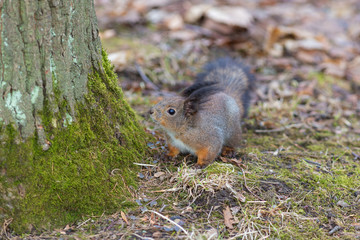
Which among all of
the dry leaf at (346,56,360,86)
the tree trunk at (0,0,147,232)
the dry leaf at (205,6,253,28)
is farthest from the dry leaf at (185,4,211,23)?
the tree trunk at (0,0,147,232)

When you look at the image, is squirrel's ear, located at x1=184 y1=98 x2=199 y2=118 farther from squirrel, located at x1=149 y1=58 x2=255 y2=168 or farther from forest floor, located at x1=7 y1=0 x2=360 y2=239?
forest floor, located at x1=7 y1=0 x2=360 y2=239

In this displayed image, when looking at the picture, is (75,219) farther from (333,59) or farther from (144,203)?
(333,59)

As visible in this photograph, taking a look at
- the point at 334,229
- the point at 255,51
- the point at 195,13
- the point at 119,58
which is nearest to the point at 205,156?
the point at 334,229

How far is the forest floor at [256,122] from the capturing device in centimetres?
269

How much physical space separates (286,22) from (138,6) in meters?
3.51

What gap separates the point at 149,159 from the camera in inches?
130

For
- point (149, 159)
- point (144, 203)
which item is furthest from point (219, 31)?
point (144, 203)

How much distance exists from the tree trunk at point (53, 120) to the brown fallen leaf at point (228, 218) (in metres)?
0.78

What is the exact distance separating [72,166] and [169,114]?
3.43 feet

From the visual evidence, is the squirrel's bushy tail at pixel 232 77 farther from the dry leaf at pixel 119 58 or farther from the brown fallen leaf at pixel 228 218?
the brown fallen leaf at pixel 228 218

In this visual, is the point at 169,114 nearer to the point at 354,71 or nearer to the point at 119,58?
the point at 119,58

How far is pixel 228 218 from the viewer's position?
8.75 ft

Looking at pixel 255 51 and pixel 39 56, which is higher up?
pixel 39 56

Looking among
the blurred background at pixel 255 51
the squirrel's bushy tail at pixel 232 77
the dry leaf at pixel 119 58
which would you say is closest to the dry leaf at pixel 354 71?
the blurred background at pixel 255 51
